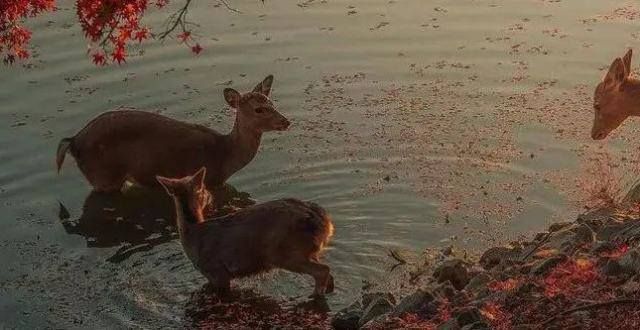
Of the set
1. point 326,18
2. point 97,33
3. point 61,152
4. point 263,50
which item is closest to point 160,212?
point 61,152

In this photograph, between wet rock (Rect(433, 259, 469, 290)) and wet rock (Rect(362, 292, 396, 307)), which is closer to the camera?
wet rock (Rect(362, 292, 396, 307))

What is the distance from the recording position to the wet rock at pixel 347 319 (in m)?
10.8

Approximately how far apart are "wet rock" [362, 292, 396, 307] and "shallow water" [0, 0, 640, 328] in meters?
0.25

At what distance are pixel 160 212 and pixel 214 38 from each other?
5423 millimetres

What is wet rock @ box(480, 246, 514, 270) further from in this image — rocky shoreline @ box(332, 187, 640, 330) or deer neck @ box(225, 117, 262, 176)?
deer neck @ box(225, 117, 262, 176)

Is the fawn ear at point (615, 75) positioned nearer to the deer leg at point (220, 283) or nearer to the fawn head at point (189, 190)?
the fawn head at point (189, 190)

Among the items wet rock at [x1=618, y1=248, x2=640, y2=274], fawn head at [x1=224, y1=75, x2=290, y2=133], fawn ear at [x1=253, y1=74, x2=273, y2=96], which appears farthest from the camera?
fawn ear at [x1=253, y1=74, x2=273, y2=96]

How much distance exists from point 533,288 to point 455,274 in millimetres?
1303

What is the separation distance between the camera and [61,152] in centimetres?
1406

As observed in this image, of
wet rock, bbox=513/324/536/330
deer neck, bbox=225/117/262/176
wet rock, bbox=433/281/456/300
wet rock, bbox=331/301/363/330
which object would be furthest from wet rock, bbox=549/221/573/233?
deer neck, bbox=225/117/262/176

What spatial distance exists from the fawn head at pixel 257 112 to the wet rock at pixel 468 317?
5.17m

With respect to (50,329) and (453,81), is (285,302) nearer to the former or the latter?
(50,329)

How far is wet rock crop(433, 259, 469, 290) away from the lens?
1122 centimetres

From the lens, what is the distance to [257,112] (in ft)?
47.6
